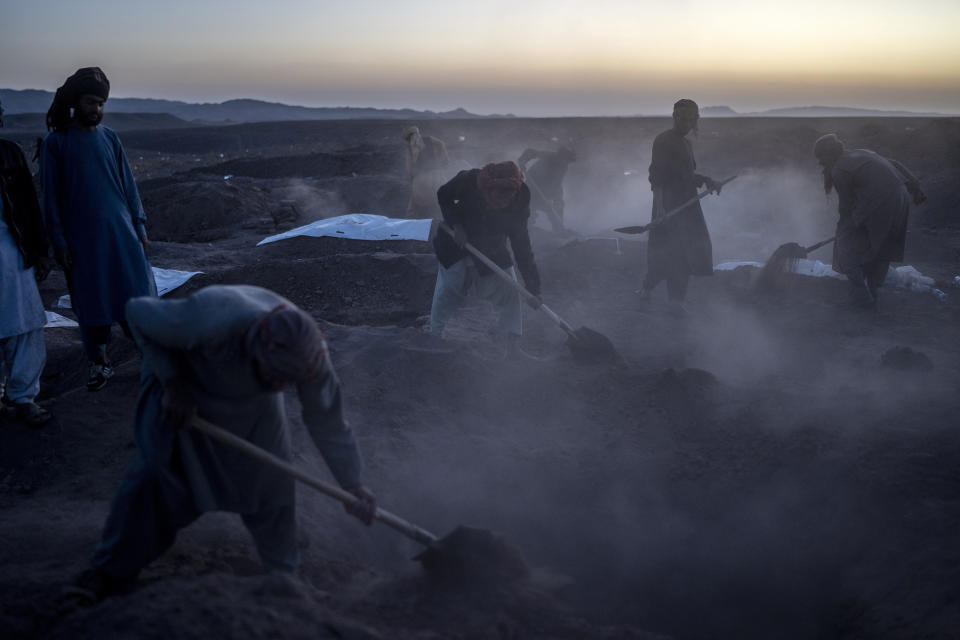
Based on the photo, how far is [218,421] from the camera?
232 cm

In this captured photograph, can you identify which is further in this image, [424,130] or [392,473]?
[424,130]

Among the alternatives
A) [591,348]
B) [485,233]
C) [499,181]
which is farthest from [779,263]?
[499,181]

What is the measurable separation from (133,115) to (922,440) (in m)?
106

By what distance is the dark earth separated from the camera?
267 centimetres

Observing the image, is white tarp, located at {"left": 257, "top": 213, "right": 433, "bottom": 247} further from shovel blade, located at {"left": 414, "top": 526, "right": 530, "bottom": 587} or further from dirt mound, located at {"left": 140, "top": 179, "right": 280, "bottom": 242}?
shovel blade, located at {"left": 414, "top": 526, "right": 530, "bottom": 587}

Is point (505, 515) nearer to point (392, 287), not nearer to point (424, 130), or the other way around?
point (392, 287)

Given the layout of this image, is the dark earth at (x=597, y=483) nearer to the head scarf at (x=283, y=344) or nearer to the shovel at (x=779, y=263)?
the shovel at (x=779, y=263)

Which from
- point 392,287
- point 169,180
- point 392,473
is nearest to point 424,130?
point 169,180

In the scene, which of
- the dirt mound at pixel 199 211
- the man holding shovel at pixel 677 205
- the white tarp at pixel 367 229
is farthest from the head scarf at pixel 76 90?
the dirt mound at pixel 199 211

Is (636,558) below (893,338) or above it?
below

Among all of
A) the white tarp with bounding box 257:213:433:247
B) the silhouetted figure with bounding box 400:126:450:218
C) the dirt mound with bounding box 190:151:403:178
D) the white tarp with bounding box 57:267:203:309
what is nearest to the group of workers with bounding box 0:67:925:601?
the white tarp with bounding box 57:267:203:309

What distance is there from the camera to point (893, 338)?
611cm

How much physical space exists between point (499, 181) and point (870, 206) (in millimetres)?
Answer: 3647

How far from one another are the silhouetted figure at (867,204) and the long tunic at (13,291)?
586 cm
